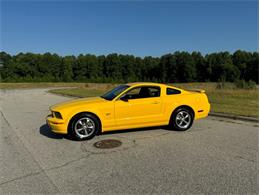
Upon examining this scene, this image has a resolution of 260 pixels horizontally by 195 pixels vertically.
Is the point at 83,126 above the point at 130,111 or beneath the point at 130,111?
beneath

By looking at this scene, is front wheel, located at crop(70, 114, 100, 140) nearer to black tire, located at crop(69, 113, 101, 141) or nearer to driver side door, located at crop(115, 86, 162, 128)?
black tire, located at crop(69, 113, 101, 141)

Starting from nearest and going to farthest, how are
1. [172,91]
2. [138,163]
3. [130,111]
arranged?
[138,163]
[130,111]
[172,91]

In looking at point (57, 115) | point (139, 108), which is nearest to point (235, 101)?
point (139, 108)

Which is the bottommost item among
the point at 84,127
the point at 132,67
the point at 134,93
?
the point at 84,127

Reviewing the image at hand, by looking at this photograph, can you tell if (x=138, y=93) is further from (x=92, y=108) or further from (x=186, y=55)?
(x=186, y=55)

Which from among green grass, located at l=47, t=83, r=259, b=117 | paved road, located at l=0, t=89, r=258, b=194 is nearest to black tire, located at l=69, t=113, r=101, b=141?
paved road, located at l=0, t=89, r=258, b=194

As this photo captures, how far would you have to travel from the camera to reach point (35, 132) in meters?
7.55

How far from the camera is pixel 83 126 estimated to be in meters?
6.43

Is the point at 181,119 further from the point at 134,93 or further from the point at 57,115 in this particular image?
the point at 57,115

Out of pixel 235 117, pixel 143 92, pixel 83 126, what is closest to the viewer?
pixel 83 126

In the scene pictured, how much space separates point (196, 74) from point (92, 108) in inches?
4234

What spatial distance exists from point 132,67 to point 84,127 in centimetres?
11102

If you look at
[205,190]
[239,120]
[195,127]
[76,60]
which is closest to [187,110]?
[195,127]

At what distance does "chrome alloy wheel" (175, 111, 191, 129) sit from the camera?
285 inches
